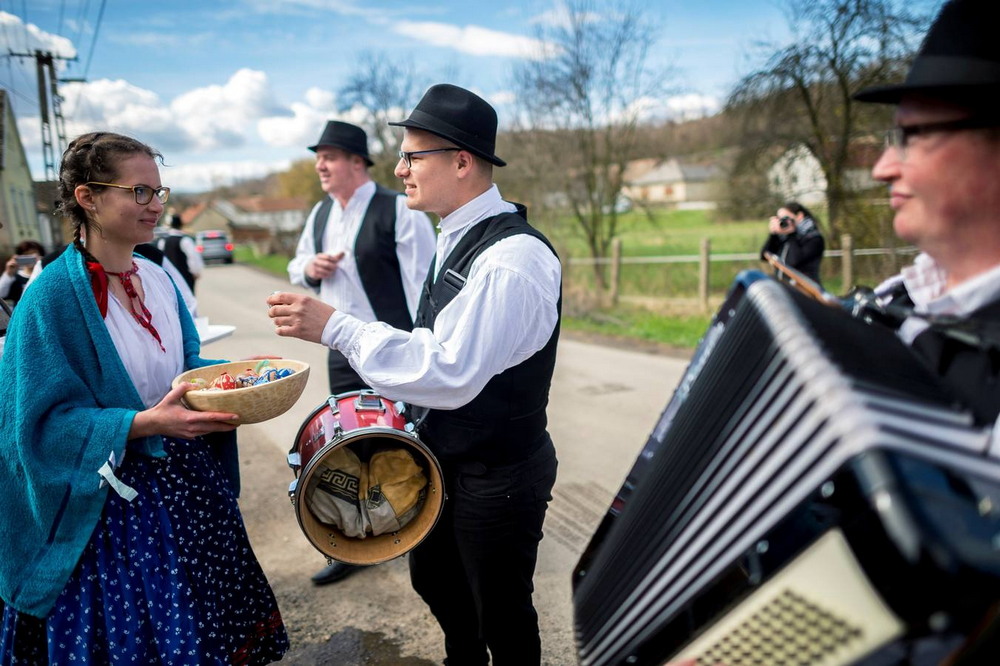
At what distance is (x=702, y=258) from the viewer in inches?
447

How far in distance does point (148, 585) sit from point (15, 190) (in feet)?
124

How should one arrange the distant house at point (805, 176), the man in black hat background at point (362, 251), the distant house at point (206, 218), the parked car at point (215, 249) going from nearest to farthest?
the man in black hat background at point (362, 251) → the distant house at point (805, 176) → the parked car at point (215, 249) → the distant house at point (206, 218)

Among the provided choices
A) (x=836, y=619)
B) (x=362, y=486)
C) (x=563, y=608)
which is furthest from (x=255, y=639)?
(x=836, y=619)

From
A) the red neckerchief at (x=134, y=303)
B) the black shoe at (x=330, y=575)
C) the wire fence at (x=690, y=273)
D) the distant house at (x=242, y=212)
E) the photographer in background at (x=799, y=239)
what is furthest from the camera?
the distant house at (x=242, y=212)

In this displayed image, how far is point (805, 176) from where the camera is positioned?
12.4 metres

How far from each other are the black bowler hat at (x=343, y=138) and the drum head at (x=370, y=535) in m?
2.48

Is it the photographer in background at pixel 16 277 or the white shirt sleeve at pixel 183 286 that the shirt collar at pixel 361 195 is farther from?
the photographer in background at pixel 16 277

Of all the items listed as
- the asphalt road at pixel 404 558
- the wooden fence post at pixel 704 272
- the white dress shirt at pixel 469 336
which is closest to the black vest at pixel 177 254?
the asphalt road at pixel 404 558

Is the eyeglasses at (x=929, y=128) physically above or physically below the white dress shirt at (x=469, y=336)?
above

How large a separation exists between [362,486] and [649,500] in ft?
3.67

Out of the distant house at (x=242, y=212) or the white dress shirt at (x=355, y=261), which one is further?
→ the distant house at (x=242, y=212)

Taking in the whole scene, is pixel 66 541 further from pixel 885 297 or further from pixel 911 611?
pixel 885 297

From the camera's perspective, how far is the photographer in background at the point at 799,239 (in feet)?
23.7

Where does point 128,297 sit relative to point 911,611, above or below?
above
